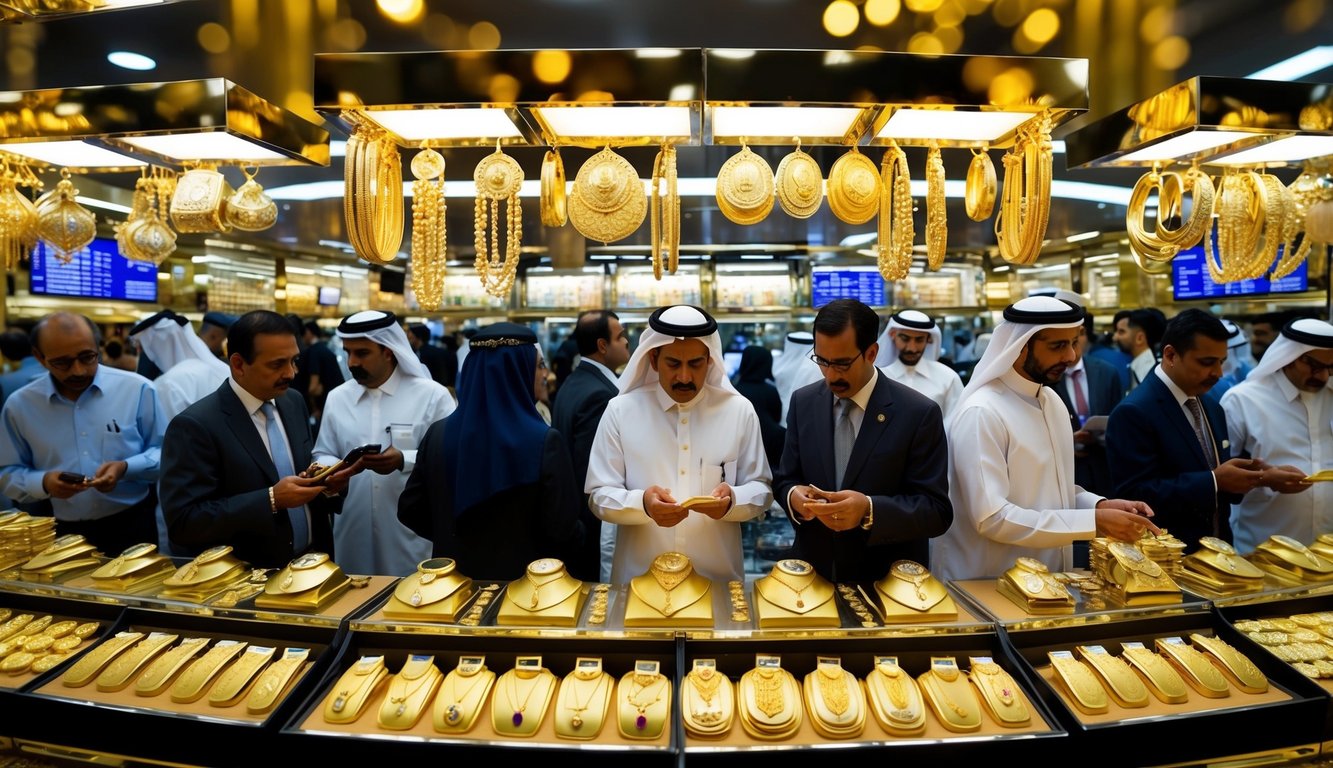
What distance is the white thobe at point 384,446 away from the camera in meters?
3.51

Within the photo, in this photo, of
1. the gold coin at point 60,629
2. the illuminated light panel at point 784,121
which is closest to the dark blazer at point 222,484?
the gold coin at point 60,629

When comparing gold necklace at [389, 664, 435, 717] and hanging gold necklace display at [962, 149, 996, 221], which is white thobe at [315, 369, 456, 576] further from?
hanging gold necklace display at [962, 149, 996, 221]

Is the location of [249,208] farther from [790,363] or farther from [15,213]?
[790,363]

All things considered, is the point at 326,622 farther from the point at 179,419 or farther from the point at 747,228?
the point at 747,228

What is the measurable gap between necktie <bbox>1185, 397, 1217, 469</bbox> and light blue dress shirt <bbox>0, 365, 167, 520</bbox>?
5012 mm

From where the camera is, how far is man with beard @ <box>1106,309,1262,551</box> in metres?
3.04

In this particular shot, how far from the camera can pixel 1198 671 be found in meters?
1.94

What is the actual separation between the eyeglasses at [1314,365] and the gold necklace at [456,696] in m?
3.93

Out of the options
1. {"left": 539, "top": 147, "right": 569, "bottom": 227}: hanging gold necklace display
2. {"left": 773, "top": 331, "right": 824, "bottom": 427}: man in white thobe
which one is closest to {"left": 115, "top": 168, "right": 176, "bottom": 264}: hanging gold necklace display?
{"left": 539, "top": 147, "right": 569, "bottom": 227}: hanging gold necklace display

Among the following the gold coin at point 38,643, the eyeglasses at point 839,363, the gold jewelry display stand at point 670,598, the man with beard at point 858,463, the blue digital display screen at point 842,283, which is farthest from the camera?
the blue digital display screen at point 842,283

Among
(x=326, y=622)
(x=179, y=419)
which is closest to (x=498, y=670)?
(x=326, y=622)

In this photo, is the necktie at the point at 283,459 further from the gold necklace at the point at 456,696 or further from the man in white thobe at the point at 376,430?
the gold necklace at the point at 456,696

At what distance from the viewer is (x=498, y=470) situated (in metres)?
2.53

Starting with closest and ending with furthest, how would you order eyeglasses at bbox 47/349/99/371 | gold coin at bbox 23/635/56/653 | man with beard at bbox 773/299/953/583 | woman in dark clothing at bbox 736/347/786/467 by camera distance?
gold coin at bbox 23/635/56/653 < man with beard at bbox 773/299/953/583 < eyeglasses at bbox 47/349/99/371 < woman in dark clothing at bbox 736/347/786/467
